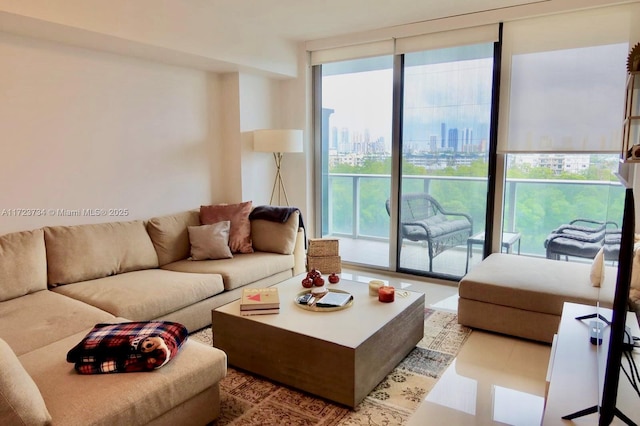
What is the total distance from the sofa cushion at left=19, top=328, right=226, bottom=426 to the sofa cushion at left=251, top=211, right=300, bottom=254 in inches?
79.3

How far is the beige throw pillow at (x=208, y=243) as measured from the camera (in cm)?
373

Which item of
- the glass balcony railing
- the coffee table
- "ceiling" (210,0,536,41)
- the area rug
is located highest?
"ceiling" (210,0,536,41)

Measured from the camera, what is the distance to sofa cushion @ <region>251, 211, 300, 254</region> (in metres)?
4.07

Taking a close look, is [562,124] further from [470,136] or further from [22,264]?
[22,264]

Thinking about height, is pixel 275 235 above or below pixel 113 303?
above

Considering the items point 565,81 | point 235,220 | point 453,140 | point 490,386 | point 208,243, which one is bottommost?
point 490,386

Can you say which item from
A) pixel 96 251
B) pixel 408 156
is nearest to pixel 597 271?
pixel 408 156

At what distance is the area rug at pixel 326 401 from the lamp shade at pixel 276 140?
2382 millimetres

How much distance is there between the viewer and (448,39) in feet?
13.4

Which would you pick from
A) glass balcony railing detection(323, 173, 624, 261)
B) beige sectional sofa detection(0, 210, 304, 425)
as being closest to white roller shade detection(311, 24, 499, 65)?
glass balcony railing detection(323, 173, 624, 261)

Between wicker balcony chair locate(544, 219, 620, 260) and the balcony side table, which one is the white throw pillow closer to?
wicker balcony chair locate(544, 219, 620, 260)

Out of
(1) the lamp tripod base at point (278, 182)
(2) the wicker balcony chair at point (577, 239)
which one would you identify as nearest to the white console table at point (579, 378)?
(2) the wicker balcony chair at point (577, 239)

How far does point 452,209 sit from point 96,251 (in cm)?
317

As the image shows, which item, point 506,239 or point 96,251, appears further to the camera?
point 506,239
